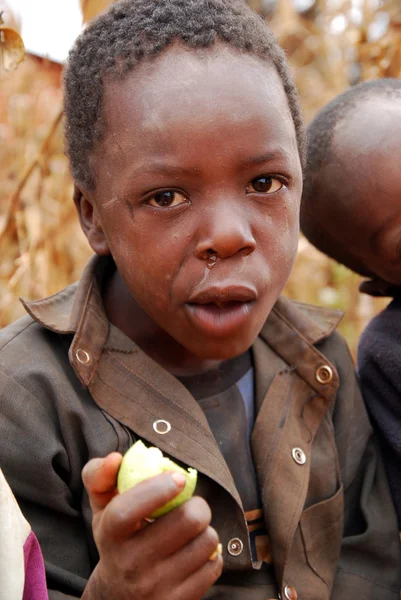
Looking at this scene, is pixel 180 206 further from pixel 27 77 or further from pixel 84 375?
pixel 27 77

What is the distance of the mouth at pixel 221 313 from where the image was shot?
1.43 m

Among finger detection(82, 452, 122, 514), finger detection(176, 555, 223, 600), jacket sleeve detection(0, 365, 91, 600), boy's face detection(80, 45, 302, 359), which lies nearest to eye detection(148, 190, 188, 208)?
boy's face detection(80, 45, 302, 359)

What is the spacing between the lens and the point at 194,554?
3.72 ft

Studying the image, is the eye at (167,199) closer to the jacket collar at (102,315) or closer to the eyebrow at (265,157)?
the eyebrow at (265,157)

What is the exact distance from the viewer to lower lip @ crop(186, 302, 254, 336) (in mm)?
1433

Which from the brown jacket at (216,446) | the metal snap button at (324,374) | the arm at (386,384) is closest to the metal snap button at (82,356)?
the brown jacket at (216,446)

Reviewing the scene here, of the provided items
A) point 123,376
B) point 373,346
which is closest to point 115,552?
point 123,376

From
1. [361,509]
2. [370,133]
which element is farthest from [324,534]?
[370,133]

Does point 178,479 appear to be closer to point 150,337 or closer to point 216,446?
point 216,446

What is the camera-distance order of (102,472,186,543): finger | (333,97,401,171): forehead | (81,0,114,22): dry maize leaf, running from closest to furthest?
(102,472,186,543): finger < (333,97,401,171): forehead < (81,0,114,22): dry maize leaf

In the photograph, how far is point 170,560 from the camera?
1146mm

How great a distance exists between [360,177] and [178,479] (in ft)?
3.43

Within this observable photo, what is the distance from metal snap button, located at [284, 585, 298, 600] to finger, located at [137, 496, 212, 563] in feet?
1.69

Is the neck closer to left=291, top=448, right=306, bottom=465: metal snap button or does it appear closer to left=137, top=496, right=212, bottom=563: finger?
left=291, top=448, right=306, bottom=465: metal snap button
